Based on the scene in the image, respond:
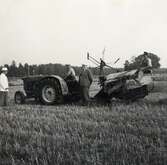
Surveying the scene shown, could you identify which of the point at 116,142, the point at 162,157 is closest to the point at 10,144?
the point at 116,142

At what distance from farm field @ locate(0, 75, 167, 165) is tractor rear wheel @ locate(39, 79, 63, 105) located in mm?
3246

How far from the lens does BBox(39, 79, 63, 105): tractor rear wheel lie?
13906 mm

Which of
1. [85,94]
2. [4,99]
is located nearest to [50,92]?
[85,94]

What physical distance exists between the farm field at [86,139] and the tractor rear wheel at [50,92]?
3.25m

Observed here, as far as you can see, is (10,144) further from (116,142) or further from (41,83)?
(41,83)

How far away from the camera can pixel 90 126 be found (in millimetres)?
8492

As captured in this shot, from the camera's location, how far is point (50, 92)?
14203mm

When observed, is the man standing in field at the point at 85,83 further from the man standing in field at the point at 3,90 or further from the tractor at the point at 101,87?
the man standing in field at the point at 3,90

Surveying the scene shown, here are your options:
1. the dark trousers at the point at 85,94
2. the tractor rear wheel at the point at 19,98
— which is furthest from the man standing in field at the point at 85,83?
the tractor rear wheel at the point at 19,98

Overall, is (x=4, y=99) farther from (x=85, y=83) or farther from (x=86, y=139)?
(x=86, y=139)

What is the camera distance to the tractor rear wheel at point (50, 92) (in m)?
13.9

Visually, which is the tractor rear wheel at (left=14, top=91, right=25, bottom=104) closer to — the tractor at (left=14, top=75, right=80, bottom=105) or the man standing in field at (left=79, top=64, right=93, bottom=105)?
the tractor at (left=14, top=75, right=80, bottom=105)

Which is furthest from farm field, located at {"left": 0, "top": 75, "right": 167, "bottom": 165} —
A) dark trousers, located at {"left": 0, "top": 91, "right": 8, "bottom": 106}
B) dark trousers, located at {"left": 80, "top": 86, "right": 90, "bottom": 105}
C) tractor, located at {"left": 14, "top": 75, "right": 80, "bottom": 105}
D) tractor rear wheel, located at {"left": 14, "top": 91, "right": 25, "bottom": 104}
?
tractor rear wheel, located at {"left": 14, "top": 91, "right": 25, "bottom": 104}

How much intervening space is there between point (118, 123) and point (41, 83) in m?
6.05
